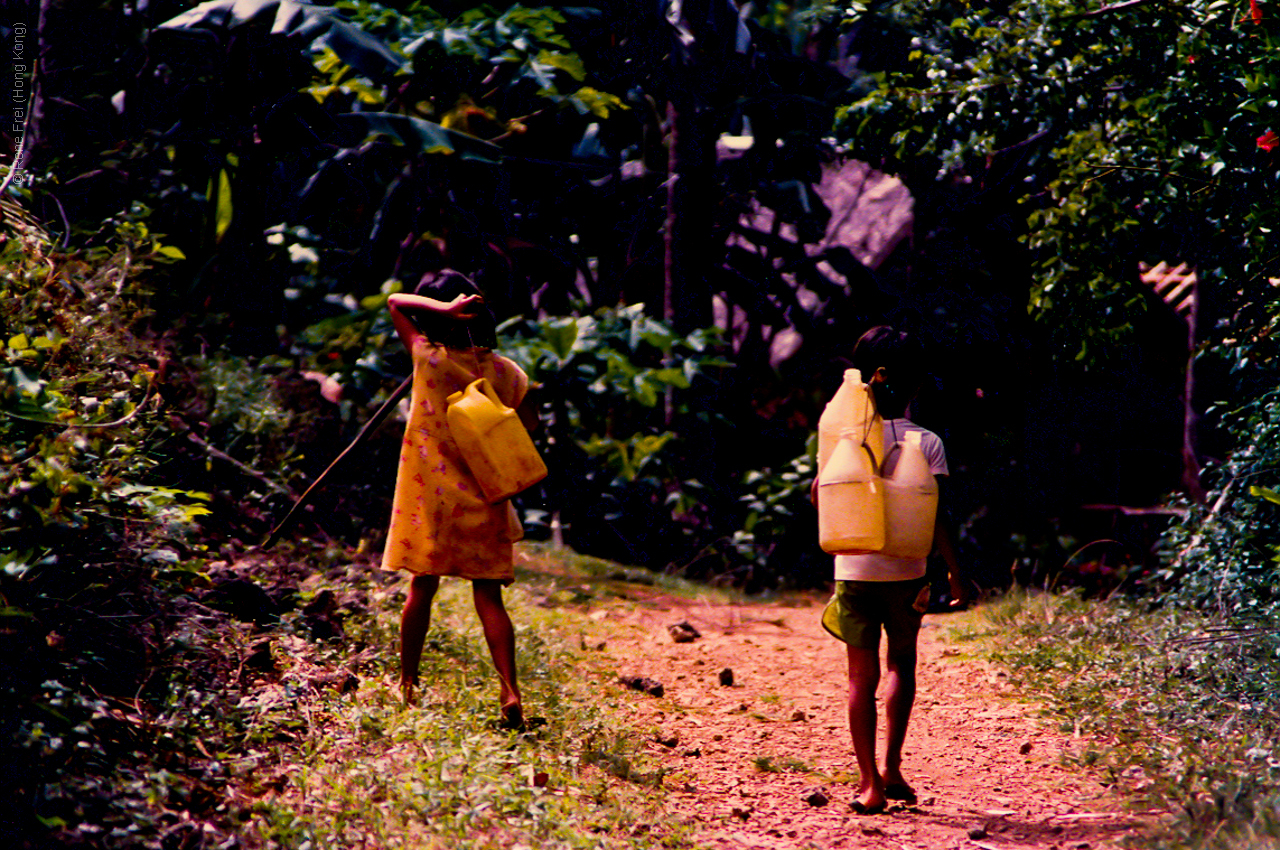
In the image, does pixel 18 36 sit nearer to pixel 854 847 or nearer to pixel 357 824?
pixel 357 824

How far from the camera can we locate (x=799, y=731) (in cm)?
546

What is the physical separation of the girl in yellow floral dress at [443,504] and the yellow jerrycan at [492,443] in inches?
5.5

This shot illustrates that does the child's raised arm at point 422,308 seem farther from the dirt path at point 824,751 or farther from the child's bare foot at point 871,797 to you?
the child's bare foot at point 871,797

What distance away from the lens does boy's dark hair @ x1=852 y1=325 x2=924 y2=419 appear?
4.27m

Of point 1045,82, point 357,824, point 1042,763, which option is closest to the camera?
point 357,824

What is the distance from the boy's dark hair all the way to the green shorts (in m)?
0.63

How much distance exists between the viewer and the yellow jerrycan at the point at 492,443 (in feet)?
14.7

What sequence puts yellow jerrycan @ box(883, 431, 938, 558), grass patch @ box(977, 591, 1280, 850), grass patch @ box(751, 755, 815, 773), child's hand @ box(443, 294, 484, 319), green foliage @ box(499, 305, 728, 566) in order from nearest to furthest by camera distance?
grass patch @ box(977, 591, 1280, 850), yellow jerrycan @ box(883, 431, 938, 558), child's hand @ box(443, 294, 484, 319), grass patch @ box(751, 755, 815, 773), green foliage @ box(499, 305, 728, 566)

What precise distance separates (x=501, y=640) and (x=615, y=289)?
20.8 ft

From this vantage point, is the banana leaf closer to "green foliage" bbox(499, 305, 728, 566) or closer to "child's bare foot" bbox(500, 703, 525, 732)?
"green foliage" bbox(499, 305, 728, 566)

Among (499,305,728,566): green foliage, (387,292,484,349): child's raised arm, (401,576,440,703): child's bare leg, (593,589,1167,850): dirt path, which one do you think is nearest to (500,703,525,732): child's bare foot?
(401,576,440,703): child's bare leg

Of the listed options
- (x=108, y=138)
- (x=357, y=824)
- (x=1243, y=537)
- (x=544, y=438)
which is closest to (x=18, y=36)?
(x=108, y=138)

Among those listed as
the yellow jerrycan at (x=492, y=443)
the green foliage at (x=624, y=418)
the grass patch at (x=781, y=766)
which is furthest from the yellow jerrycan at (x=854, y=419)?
the green foliage at (x=624, y=418)

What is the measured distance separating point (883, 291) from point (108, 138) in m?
6.22
